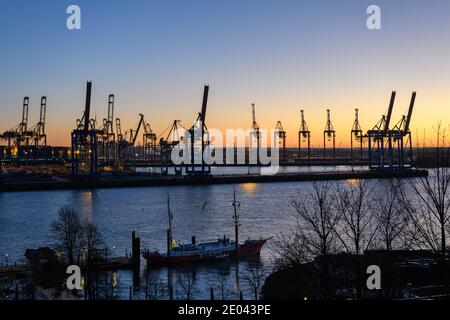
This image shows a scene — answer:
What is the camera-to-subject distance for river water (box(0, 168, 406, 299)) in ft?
24.8

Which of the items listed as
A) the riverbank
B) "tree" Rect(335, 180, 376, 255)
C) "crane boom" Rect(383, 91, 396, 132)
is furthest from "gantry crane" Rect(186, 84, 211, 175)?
"tree" Rect(335, 180, 376, 255)

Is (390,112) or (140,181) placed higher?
(390,112)

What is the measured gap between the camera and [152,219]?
41.8 feet

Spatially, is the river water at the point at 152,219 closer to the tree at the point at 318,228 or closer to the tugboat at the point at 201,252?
the tugboat at the point at 201,252

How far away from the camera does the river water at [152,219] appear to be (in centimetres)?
755

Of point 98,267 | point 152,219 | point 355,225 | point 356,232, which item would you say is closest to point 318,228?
point 355,225

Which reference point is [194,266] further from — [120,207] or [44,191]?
[44,191]

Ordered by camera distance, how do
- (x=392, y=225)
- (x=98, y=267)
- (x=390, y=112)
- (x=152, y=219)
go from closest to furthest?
(x=392, y=225) → (x=98, y=267) → (x=152, y=219) → (x=390, y=112)

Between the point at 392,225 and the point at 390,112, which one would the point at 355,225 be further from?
the point at 390,112

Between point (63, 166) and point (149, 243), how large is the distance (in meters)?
33.0

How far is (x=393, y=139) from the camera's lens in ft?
106

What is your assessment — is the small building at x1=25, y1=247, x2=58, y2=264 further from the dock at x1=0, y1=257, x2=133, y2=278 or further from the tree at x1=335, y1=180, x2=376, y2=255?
the tree at x1=335, y1=180, x2=376, y2=255

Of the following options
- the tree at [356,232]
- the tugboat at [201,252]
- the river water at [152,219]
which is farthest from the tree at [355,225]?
the tugboat at [201,252]
